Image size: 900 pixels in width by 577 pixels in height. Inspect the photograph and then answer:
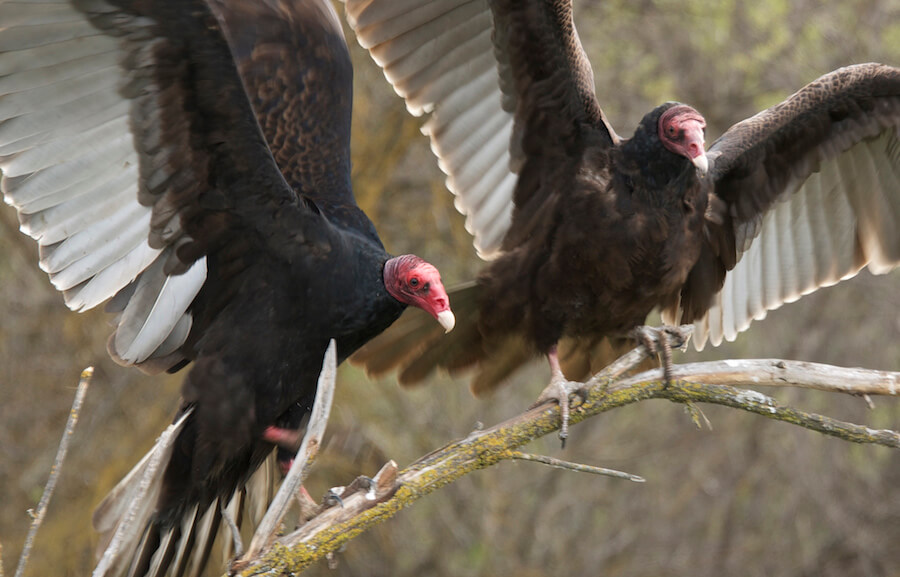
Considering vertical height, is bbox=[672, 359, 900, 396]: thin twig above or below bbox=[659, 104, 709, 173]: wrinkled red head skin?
below

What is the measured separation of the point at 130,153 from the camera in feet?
9.37

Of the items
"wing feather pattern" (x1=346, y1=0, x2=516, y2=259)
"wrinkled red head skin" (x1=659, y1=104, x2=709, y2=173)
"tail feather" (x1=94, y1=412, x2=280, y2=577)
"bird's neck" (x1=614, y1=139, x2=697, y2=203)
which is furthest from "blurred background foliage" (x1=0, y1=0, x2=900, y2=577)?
"wrinkled red head skin" (x1=659, y1=104, x2=709, y2=173)

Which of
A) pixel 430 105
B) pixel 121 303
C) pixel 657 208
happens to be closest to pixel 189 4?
pixel 121 303

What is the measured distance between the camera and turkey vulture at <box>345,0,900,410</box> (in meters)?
3.48

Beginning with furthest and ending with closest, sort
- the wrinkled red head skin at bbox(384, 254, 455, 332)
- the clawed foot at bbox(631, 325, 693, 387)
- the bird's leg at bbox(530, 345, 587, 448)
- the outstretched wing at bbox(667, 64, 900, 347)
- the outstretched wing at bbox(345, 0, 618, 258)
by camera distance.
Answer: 1. the outstretched wing at bbox(667, 64, 900, 347)
2. the outstretched wing at bbox(345, 0, 618, 258)
3. the clawed foot at bbox(631, 325, 693, 387)
4. the wrinkled red head skin at bbox(384, 254, 455, 332)
5. the bird's leg at bbox(530, 345, 587, 448)

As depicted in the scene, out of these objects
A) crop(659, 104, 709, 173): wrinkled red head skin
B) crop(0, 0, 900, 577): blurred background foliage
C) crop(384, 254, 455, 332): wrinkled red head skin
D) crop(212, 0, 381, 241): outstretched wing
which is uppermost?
crop(659, 104, 709, 173): wrinkled red head skin

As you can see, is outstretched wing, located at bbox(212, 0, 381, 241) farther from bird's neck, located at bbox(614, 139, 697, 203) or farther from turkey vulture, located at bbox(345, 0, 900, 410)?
bird's neck, located at bbox(614, 139, 697, 203)

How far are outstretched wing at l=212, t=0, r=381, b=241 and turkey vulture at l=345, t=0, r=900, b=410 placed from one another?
0.54 feet

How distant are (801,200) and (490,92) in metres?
1.28

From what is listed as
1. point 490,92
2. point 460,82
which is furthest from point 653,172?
point 460,82

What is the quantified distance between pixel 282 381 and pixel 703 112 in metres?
3.62

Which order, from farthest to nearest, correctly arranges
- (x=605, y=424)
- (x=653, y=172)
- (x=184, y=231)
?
(x=605, y=424) → (x=653, y=172) → (x=184, y=231)

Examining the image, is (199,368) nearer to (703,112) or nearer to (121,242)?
(121,242)

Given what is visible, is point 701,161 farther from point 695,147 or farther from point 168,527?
point 168,527
